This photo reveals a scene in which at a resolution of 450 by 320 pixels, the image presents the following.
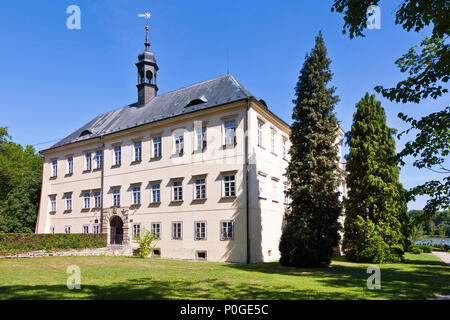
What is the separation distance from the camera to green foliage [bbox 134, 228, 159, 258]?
77.7 feet

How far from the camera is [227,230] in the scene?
2125 cm

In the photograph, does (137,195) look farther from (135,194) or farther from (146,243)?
(146,243)

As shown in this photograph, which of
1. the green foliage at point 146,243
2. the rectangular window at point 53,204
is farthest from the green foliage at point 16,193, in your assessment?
the green foliage at point 146,243

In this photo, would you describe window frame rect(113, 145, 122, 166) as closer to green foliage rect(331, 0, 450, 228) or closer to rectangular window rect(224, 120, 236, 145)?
rectangular window rect(224, 120, 236, 145)

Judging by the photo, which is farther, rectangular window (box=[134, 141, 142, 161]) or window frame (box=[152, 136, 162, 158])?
rectangular window (box=[134, 141, 142, 161])

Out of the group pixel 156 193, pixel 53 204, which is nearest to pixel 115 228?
pixel 156 193

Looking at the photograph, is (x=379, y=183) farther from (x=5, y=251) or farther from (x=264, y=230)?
(x=5, y=251)

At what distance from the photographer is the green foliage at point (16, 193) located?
37.8 metres

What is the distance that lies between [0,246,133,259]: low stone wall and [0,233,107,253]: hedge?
30 cm

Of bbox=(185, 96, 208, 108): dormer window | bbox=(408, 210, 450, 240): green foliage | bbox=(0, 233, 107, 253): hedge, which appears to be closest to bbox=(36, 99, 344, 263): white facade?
bbox=(185, 96, 208, 108): dormer window

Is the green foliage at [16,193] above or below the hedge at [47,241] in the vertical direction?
above

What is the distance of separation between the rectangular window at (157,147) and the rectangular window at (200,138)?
3.59 m

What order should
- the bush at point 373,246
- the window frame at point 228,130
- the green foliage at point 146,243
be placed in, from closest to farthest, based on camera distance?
1. the bush at point 373,246
2. the window frame at point 228,130
3. the green foliage at point 146,243

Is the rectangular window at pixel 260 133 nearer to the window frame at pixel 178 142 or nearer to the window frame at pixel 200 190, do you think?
the window frame at pixel 200 190
